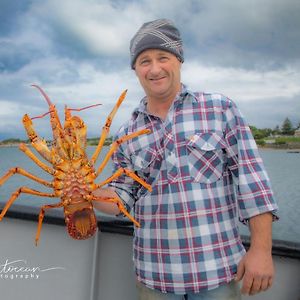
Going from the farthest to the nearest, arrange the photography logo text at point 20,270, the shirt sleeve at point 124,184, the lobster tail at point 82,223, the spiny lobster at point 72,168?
the photography logo text at point 20,270
the shirt sleeve at point 124,184
the lobster tail at point 82,223
the spiny lobster at point 72,168

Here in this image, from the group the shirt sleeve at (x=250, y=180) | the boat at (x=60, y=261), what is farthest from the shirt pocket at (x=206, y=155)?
the boat at (x=60, y=261)

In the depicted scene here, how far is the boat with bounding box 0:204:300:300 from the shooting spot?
2.52 m

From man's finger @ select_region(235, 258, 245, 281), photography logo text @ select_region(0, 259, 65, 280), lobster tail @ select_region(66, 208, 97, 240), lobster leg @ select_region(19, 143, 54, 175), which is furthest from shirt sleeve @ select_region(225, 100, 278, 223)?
photography logo text @ select_region(0, 259, 65, 280)

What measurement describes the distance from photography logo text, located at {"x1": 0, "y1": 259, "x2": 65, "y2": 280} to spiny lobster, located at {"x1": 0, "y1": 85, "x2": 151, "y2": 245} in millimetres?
952

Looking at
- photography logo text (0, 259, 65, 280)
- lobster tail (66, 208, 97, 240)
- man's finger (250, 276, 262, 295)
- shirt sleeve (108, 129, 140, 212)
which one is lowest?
photography logo text (0, 259, 65, 280)

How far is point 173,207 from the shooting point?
1766 mm

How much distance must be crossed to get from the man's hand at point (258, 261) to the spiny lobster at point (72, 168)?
56cm

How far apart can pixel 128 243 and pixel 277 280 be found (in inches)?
39.6

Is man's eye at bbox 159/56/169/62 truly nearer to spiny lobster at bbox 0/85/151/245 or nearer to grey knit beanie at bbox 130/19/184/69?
grey knit beanie at bbox 130/19/184/69

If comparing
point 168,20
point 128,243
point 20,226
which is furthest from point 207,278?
point 20,226

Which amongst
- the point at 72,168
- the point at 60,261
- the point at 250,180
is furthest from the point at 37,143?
the point at 60,261

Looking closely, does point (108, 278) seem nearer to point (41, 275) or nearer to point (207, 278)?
point (41, 275)

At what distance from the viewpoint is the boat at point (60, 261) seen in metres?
2.52

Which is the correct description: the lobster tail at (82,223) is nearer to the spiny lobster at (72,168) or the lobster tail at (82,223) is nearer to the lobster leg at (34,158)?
the spiny lobster at (72,168)
